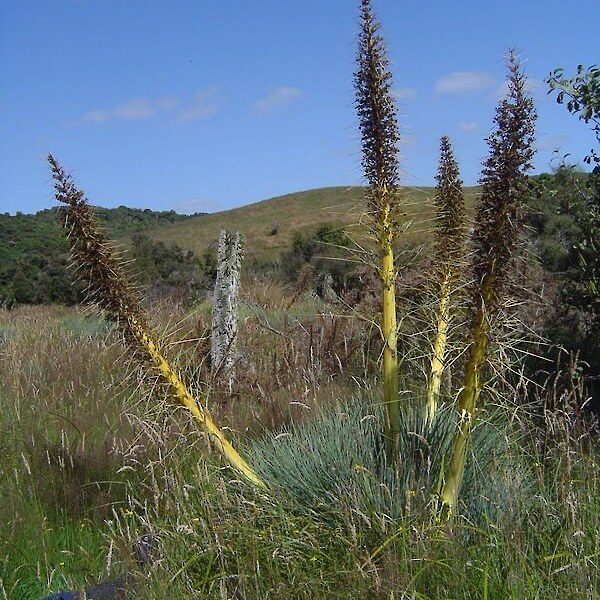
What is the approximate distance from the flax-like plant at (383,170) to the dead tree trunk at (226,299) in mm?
4371

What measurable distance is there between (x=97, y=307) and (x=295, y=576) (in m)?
1.67

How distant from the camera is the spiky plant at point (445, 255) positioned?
4.00 meters

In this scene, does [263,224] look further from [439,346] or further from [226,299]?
[439,346]

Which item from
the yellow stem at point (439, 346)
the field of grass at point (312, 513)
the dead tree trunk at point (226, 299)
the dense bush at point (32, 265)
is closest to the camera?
the field of grass at point (312, 513)

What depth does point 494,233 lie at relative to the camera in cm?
336

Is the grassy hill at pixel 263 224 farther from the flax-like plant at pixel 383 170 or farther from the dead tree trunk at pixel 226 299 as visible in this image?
the flax-like plant at pixel 383 170

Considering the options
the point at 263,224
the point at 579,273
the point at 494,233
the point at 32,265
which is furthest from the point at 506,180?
the point at 263,224

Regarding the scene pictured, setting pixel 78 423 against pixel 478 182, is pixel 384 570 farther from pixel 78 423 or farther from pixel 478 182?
pixel 78 423

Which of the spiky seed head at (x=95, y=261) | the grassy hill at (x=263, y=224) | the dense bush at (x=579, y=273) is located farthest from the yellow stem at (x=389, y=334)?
the grassy hill at (x=263, y=224)

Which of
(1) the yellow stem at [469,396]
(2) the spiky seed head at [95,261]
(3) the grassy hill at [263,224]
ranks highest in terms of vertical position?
(3) the grassy hill at [263,224]

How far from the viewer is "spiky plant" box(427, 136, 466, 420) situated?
400cm

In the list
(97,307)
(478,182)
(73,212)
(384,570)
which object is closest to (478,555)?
(384,570)

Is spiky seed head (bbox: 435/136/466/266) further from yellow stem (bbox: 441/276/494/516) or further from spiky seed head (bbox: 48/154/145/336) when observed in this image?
spiky seed head (bbox: 48/154/145/336)

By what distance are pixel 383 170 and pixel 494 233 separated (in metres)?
0.72
